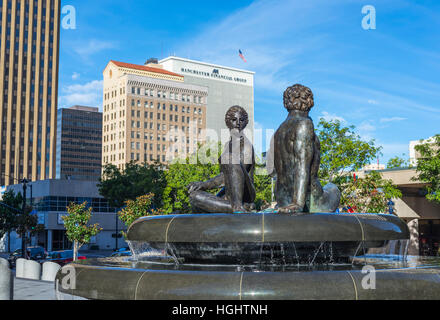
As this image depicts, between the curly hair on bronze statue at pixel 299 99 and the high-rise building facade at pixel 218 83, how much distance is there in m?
150

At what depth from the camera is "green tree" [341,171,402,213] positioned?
1299 inches

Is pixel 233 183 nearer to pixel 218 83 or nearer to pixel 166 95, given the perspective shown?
pixel 166 95

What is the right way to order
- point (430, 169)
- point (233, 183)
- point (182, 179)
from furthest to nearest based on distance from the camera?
1. point (182, 179)
2. point (430, 169)
3. point (233, 183)

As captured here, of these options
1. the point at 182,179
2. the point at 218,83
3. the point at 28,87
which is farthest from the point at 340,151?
the point at 218,83

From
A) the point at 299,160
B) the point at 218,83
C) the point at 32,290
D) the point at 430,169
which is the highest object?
the point at 218,83

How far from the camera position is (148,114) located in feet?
454

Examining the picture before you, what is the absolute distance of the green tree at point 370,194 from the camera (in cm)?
3300

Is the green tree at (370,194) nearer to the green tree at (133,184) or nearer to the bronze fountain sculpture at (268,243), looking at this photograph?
the bronze fountain sculpture at (268,243)

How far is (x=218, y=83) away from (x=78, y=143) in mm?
49441

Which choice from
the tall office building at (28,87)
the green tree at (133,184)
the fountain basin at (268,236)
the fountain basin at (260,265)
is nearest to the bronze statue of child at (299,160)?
the fountain basin at (268,236)

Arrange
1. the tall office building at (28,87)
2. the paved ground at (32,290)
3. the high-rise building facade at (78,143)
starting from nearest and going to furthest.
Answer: the paved ground at (32,290) < the tall office building at (28,87) < the high-rise building facade at (78,143)

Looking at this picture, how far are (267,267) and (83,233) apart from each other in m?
31.0

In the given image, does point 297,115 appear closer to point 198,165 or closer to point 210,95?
point 198,165

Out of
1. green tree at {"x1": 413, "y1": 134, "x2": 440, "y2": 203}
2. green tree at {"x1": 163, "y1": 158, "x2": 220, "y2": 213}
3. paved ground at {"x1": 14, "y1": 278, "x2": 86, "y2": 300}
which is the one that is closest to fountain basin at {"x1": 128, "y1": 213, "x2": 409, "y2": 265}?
paved ground at {"x1": 14, "y1": 278, "x2": 86, "y2": 300}
